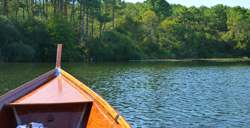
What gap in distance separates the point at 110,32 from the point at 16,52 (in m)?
23.7

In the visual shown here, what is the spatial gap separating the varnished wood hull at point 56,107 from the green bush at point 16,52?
1654 inches

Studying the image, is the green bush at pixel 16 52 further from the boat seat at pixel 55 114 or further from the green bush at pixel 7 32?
the boat seat at pixel 55 114

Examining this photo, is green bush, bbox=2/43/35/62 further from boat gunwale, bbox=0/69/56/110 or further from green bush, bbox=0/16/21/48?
boat gunwale, bbox=0/69/56/110

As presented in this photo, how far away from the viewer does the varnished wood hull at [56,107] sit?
19.6 feet

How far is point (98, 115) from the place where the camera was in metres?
5.95

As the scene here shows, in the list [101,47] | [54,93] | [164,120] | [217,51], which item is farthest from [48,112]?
[217,51]

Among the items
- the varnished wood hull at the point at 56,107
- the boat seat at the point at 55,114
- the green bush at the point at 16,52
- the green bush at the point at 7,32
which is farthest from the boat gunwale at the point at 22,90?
the green bush at the point at 7,32

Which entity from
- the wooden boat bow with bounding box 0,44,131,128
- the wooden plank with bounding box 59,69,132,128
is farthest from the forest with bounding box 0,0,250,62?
the wooden plank with bounding box 59,69,132,128

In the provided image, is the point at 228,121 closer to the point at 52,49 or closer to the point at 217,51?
the point at 52,49

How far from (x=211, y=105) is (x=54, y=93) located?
27.2ft

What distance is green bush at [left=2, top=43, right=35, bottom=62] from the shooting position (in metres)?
45.7

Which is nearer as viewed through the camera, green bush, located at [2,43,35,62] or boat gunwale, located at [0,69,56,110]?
boat gunwale, located at [0,69,56,110]

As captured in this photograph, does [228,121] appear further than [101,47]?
No

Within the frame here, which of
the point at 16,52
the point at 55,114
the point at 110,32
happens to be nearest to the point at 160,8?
the point at 110,32
